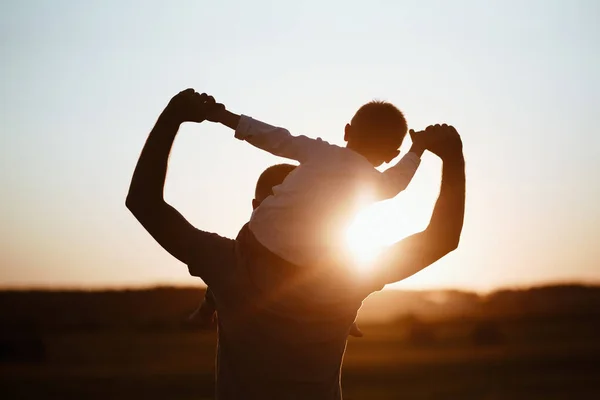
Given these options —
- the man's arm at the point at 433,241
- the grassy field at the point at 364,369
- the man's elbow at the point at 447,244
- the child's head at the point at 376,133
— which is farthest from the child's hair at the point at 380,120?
the grassy field at the point at 364,369

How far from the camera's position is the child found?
2.70m

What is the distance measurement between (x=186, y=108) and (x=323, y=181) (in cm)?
45

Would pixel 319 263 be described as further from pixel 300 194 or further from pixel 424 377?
pixel 424 377

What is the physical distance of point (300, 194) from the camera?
2785 millimetres

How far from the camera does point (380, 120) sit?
10.3ft

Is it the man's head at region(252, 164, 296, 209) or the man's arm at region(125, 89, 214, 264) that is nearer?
the man's arm at region(125, 89, 214, 264)

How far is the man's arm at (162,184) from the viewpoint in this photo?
260 centimetres

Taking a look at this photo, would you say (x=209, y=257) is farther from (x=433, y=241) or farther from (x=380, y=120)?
(x=380, y=120)

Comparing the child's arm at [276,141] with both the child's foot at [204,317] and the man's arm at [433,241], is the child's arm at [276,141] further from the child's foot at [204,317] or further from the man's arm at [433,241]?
the child's foot at [204,317]

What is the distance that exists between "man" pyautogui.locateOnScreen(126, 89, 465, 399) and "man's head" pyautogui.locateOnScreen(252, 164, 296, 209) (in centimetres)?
72

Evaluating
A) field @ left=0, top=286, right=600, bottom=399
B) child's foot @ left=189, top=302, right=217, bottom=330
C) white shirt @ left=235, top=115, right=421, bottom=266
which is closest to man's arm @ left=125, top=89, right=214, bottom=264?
white shirt @ left=235, top=115, right=421, bottom=266

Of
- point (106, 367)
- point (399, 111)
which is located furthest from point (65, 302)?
point (399, 111)

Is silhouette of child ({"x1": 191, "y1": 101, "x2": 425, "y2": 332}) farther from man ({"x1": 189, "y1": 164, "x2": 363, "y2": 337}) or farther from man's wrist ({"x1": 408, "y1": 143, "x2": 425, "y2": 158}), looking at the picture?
man ({"x1": 189, "y1": 164, "x2": 363, "y2": 337})

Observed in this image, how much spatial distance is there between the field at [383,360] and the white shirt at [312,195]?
12838 mm
